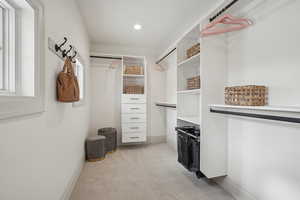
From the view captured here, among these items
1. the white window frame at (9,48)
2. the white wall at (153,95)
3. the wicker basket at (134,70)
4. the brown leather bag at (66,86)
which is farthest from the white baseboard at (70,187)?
the wicker basket at (134,70)

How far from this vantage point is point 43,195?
3.51 ft

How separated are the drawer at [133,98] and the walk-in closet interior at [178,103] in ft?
2.76

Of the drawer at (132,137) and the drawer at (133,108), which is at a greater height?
the drawer at (133,108)

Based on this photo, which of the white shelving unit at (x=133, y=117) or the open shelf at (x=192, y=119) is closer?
the open shelf at (x=192, y=119)

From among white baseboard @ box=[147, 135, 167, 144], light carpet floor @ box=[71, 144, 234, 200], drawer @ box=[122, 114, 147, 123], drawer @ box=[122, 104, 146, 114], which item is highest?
drawer @ box=[122, 104, 146, 114]

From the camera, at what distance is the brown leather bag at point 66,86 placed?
135 cm

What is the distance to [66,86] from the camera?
4.56 feet

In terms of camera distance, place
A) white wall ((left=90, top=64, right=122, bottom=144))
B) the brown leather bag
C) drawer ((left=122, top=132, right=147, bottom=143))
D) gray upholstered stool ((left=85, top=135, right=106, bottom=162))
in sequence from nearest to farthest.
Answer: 1. the brown leather bag
2. gray upholstered stool ((left=85, top=135, right=106, bottom=162))
3. drawer ((left=122, top=132, right=147, bottom=143))
4. white wall ((left=90, top=64, right=122, bottom=144))

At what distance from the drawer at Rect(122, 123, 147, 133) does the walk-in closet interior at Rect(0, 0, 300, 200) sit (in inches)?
15.3

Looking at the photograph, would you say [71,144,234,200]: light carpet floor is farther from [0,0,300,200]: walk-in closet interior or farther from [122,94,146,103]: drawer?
[122,94,146,103]: drawer

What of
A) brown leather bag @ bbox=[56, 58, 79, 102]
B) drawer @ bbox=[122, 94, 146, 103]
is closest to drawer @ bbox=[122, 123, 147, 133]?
drawer @ bbox=[122, 94, 146, 103]

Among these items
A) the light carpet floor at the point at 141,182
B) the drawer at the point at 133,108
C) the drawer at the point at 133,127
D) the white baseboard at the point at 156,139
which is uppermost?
the drawer at the point at 133,108

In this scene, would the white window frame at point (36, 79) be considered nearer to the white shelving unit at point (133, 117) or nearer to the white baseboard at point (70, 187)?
the white baseboard at point (70, 187)

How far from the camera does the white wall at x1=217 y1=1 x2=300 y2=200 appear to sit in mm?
1143
